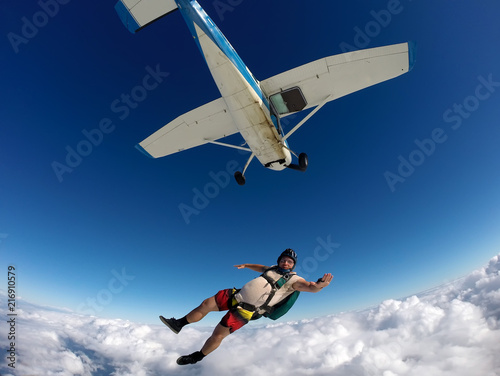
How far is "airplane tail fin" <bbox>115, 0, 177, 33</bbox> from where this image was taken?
8273 mm

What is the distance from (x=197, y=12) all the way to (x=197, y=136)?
498 centimetres

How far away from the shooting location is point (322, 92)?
890 cm

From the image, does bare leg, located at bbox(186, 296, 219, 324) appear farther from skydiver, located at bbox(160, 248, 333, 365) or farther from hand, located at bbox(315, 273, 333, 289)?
hand, located at bbox(315, 273, 333, 289)

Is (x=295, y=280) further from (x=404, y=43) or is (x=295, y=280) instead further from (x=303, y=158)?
(x=404, y=43)

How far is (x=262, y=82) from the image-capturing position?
28.3 ft

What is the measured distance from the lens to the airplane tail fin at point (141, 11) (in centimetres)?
827

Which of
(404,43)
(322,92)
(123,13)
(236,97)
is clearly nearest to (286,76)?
(322,92)

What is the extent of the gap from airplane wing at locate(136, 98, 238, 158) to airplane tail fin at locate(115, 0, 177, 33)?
11.9 feet

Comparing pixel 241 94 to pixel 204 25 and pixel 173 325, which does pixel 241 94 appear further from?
pixel 173 325

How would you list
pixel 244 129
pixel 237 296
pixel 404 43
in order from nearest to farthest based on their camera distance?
pixel 237 296, pixel 404 43, pixel 244 129

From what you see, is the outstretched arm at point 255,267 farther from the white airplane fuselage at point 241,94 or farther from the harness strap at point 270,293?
the white airplane fuselage at point 241,94

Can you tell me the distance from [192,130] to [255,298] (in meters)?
8.75

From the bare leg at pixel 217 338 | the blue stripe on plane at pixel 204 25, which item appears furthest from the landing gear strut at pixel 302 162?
the bare leg at pixel 217 338

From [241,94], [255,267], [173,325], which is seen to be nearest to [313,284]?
[255,267]
